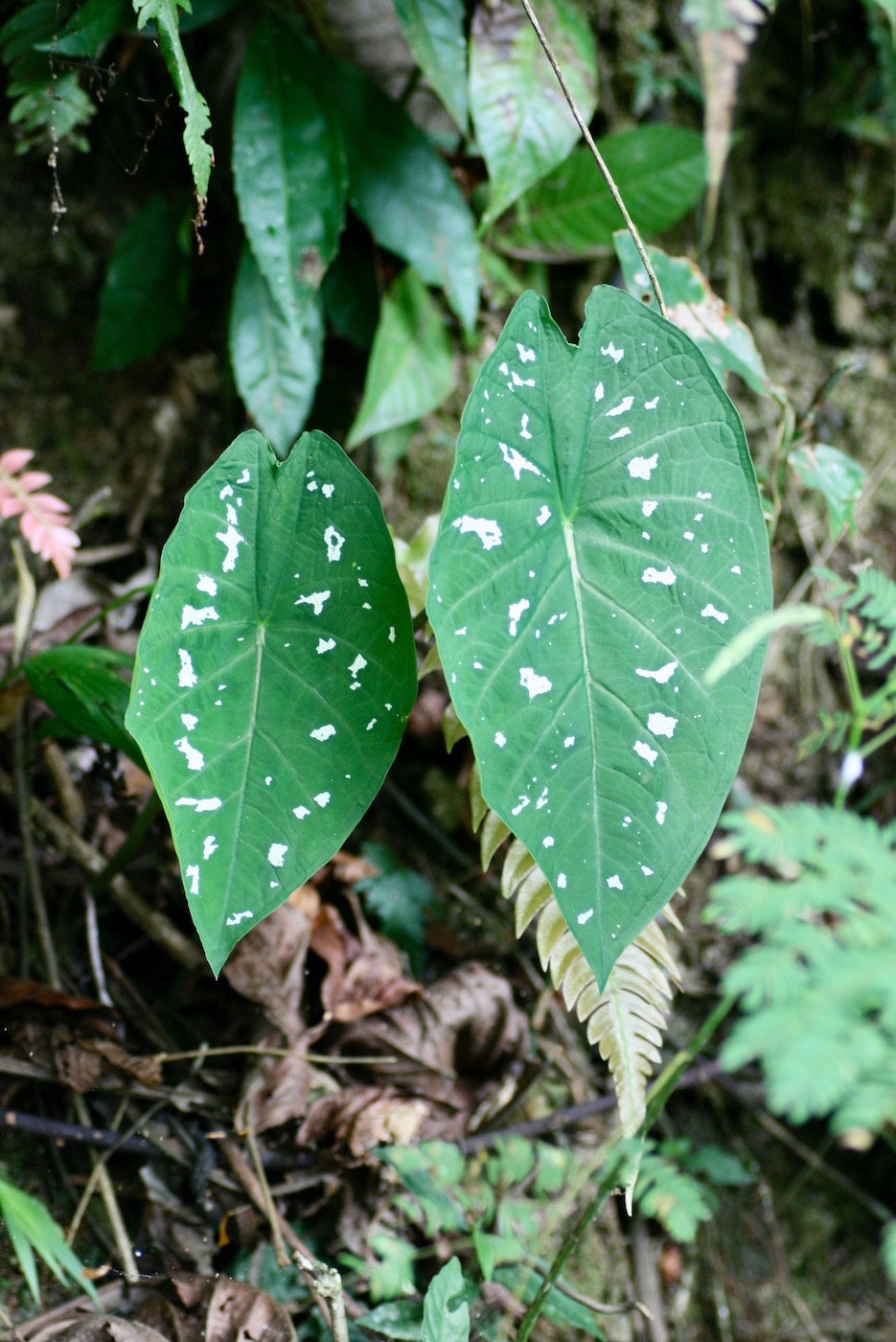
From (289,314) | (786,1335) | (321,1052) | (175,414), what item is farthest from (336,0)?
(786,1335)

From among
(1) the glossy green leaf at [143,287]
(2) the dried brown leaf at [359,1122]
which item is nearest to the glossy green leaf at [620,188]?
(1) the glossy green leaf at [143,287]

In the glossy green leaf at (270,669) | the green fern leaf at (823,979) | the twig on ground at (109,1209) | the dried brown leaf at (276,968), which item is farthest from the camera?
the dried brown leaf at (276,968)

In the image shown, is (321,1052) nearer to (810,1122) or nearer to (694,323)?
(810,1122)

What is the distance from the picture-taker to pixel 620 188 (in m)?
1.50

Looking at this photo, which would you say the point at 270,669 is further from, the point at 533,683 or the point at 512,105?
the point at 512,105

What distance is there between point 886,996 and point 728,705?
25 cm

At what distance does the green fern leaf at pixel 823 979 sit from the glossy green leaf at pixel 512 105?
0.93m

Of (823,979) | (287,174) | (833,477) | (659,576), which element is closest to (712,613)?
(659,576)

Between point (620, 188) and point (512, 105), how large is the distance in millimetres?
322

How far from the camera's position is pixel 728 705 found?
2.52ft

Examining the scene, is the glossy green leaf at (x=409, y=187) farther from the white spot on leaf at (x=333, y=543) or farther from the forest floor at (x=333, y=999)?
the white spot on leaf at (x=333, y=543)

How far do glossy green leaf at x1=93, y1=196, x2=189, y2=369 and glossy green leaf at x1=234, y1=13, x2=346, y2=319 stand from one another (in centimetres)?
23

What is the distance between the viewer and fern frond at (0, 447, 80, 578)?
38.6 inches

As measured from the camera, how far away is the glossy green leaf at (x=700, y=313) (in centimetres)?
111
